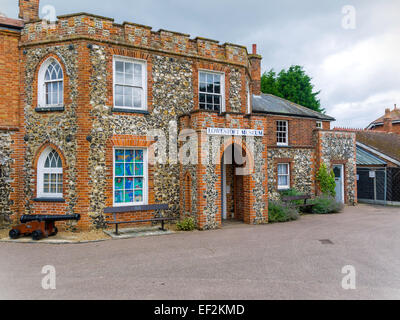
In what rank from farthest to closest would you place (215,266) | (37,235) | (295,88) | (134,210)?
(295,88) → (134,210) → (37,235) → (215,266)

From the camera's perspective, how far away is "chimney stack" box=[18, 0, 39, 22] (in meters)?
12.3

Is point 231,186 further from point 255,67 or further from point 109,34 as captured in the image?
point 255,67

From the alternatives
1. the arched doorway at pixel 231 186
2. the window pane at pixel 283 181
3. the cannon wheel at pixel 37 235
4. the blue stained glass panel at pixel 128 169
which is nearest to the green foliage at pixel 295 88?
the window pane at pixel 283 181

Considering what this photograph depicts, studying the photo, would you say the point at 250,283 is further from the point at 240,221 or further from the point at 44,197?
the point at 44,197

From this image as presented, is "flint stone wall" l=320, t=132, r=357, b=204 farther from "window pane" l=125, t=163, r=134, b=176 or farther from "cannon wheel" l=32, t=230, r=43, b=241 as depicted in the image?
"cannon wheel" l=32, t=230, r=43, b=241

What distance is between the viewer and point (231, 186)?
13.7 meters

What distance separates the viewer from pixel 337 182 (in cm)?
1892

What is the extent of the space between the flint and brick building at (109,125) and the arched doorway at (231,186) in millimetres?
617

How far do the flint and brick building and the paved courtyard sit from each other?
1.96 m

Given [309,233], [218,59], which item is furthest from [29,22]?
[309,233]

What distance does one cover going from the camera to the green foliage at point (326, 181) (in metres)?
17.6

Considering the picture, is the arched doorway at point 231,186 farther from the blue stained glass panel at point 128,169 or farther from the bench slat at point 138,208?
the blue stained glass panel at point 128,169

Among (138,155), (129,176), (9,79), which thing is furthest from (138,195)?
(9,79)

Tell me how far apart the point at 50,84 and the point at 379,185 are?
19.9 meters
